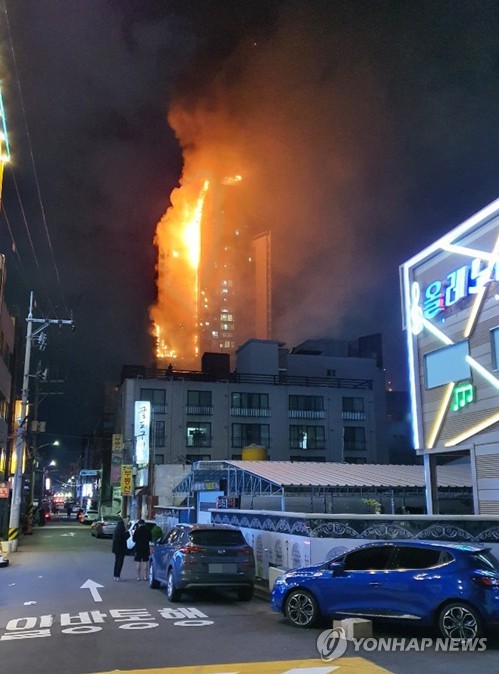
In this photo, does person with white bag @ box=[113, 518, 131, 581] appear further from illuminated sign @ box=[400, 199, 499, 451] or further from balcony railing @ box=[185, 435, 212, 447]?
balcony railing @ box=[185, 435, 212, 447]

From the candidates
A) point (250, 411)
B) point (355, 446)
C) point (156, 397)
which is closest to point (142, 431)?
point (156, 397)

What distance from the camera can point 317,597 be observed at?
9383mm

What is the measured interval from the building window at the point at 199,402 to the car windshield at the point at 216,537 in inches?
1603

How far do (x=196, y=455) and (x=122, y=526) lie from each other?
121 feet

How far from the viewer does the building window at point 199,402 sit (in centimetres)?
5341

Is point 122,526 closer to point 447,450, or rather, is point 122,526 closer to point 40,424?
point 447,450

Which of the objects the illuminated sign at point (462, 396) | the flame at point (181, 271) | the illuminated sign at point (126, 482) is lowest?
the illuminated sign at point (126, 482)

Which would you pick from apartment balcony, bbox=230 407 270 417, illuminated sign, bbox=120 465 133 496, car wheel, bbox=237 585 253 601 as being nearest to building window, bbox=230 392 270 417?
apartment balcony, bbox=230 407 270 417

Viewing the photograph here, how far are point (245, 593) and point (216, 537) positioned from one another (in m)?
1.24

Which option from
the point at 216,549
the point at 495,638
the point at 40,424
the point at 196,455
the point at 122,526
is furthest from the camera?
the point at 196,455

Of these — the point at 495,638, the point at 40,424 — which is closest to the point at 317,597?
the point at 495,638

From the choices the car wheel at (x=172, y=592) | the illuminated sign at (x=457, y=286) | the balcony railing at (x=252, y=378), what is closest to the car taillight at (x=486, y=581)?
the car wheel at (x=172, y=592)

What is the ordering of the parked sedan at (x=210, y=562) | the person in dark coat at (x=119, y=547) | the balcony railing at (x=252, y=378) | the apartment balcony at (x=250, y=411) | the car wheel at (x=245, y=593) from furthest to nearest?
the balcony railing at (x=252, y=378) → the apartment balcony at (x=250, y=411) → the person in dark coat at (x=119, y=547) → the car wheel at (x=245, y=593) → the parked sedan at (x=210, y=562)

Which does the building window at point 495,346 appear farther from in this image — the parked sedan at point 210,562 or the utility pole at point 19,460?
the utility pole at point 19,460
